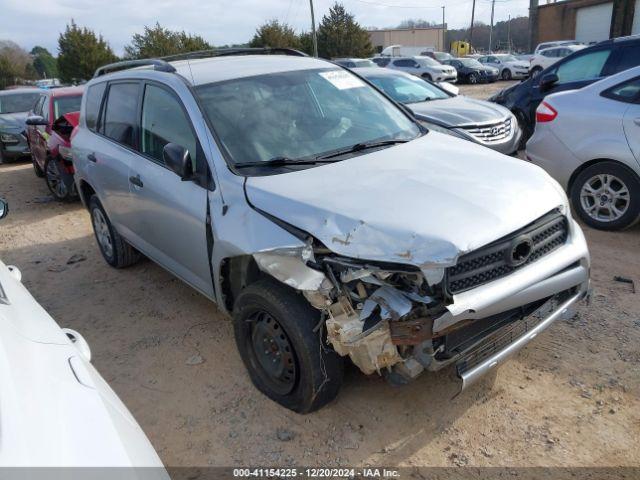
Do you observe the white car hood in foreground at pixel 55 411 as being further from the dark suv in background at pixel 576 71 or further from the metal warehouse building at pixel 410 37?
the metal warehouse building at pixel 410 37

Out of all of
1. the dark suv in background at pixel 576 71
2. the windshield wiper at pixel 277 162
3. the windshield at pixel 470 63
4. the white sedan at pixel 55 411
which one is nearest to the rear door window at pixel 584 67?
the dark suv in background at pixel 576 71

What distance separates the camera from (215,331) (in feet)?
13.1

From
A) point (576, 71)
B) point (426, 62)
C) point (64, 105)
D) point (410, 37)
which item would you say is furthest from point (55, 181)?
point (410, 37)

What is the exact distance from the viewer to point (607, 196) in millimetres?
5160

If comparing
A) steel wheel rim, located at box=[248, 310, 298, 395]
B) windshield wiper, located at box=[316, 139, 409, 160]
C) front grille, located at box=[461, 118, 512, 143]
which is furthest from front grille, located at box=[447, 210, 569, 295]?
front grille, located at box=[461, 118, 512, 143]

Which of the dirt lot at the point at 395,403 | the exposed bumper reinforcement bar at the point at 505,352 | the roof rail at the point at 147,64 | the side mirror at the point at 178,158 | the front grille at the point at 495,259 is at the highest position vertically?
the roof rail at the point at 147,64

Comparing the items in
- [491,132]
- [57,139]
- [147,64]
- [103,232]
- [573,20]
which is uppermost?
[147,64]

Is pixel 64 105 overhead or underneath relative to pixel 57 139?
overhead

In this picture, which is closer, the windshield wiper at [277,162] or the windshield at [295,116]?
the windshield wiper at [277,162]

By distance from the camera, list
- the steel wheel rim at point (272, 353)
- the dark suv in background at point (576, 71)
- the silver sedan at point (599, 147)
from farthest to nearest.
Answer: the dark suv in background at point (576, 71)
the silver sedan at point (599, 147)
the steel wheel rim at point (272, 353)

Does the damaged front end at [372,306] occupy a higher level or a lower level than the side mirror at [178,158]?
lower

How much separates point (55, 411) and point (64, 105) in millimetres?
8635

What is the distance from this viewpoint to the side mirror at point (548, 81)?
7.49 meters

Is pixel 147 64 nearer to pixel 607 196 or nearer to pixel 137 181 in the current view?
pixel 137 181
